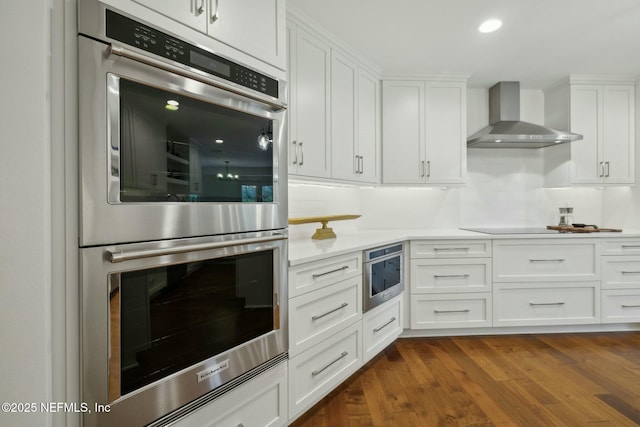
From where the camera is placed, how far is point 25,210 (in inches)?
30.2

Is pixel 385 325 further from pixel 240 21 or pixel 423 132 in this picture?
pixel 240 21

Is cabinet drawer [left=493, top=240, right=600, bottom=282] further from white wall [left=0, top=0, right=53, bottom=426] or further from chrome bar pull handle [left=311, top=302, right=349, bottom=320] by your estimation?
white wall [left=0, top=0, right=53, bottom=426]

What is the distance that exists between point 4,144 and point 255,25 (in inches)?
38.9

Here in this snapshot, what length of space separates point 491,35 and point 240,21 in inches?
80.7

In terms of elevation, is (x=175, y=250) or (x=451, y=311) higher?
(x=175, y=250)

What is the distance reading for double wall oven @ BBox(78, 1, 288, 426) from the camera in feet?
2.84

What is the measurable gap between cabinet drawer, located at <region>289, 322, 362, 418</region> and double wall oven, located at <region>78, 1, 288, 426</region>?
0.28 meters

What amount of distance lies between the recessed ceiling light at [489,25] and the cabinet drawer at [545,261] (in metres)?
1.70

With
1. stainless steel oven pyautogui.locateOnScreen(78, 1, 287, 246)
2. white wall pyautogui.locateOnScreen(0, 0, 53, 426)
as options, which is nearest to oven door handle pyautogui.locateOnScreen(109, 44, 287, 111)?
stainless steel oven pyautogui.locateOnScreen(78, 1, 287, 246)

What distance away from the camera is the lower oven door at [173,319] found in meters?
0.87

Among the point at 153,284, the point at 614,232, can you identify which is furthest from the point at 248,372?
the point at 614,232

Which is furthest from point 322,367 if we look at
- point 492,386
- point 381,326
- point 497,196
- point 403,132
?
point 497,196

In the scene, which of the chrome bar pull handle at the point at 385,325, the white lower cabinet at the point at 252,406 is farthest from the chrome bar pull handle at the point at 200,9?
the chrome bar pull handle at the point at 385,325

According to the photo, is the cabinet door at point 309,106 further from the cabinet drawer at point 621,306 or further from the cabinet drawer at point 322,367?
the cabinet drawer at point 621,306
